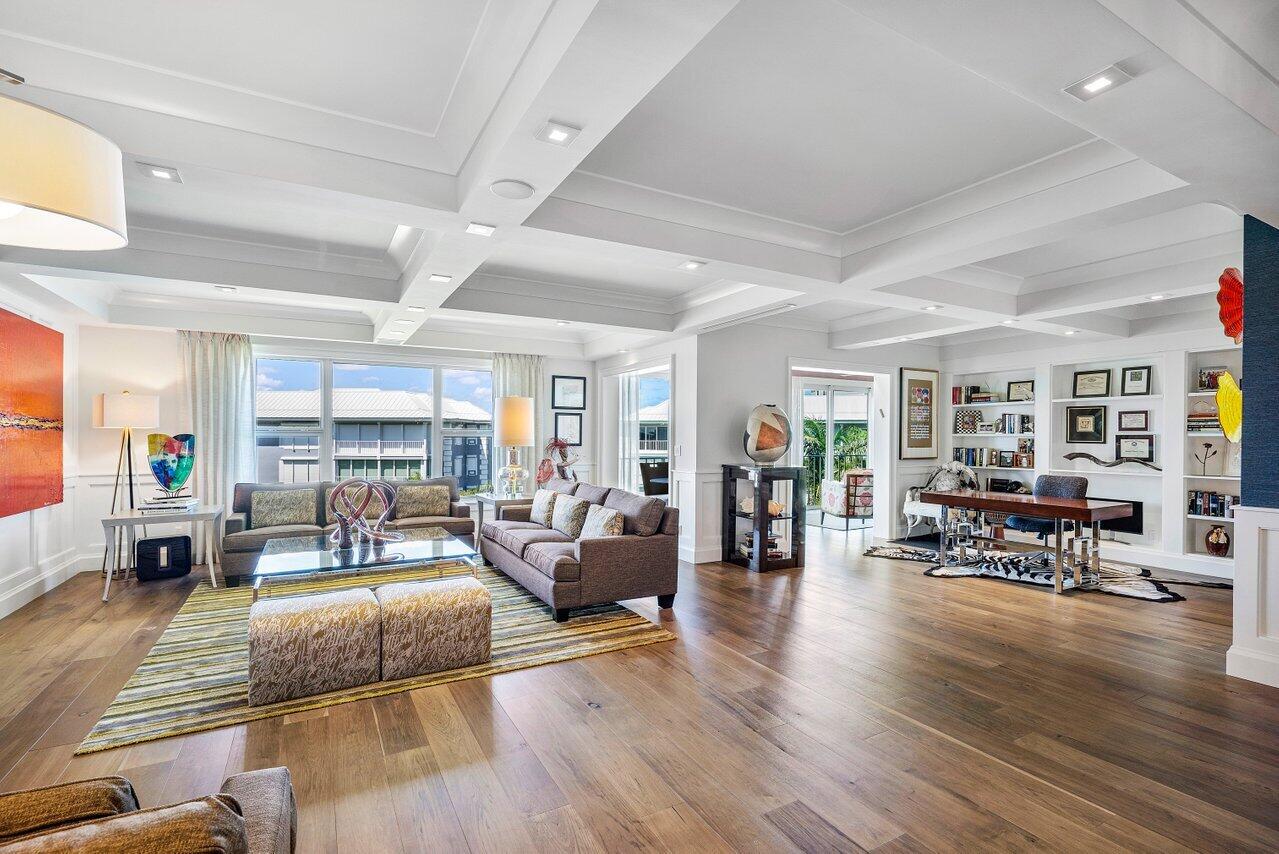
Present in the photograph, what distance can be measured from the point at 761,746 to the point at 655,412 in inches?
200

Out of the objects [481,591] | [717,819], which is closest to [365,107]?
[481,591]

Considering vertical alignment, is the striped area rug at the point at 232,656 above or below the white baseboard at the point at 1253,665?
below

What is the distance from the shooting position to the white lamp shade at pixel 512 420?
6414 mm

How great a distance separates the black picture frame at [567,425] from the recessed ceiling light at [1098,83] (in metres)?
6.51

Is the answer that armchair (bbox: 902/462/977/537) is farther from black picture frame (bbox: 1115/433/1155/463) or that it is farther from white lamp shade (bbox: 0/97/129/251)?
white lamp shade (bbox: 0/97/129/251)

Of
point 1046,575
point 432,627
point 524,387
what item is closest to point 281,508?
point 524,387

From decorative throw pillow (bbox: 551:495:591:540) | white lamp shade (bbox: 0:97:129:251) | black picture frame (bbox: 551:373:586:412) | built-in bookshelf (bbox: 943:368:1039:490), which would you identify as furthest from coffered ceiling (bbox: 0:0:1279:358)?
black picture frame (bbox: 551:373:586:412)

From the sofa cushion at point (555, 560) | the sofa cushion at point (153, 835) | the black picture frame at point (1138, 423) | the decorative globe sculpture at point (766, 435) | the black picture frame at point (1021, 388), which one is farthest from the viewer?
the black picture frame at point (1021, 388)

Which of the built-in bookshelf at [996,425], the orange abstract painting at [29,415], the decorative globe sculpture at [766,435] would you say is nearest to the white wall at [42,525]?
the orange abstract painting at [29,415]

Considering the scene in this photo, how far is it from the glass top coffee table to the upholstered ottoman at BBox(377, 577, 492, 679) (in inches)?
19.5

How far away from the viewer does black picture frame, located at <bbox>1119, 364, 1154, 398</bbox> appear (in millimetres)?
6398

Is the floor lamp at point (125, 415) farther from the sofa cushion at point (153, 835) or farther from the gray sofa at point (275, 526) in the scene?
the sofa cushion at point (153, 835)

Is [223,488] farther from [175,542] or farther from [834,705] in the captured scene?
[834,705]

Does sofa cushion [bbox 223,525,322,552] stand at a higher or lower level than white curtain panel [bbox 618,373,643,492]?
lower
